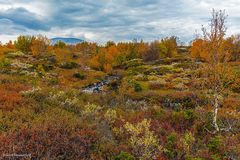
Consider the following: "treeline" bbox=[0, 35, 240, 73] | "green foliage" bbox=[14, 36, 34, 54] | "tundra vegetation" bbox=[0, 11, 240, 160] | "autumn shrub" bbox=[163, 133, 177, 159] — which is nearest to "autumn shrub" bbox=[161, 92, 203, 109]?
"tundra vegetation" bbox=[0, 11, 240, 160]

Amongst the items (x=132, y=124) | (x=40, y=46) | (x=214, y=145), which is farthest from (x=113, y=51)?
(x=214, y=145)

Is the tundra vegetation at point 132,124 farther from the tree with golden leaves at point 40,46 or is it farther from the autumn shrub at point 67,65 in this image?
the tree with golden leaves at point 40,46

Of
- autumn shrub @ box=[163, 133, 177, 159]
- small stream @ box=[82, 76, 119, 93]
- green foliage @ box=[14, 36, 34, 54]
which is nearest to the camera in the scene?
autumn shrub @ box=[163, 133, 177, 159]

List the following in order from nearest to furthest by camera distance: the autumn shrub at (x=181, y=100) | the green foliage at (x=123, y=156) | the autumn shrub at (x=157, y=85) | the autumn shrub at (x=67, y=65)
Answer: the green foliage at (x=123, y=156)
the autumn shrub at (x=181, y=100)
the autumn shrub at (x=157, y=85)
the autumn shrub at (x=67, y=65)

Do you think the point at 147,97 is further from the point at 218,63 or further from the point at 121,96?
the point at 218,63

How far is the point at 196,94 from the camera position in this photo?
24859 millimetres

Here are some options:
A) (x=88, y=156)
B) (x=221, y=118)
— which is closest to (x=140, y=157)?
(x=88, y=156)

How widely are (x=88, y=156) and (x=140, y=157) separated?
209cm

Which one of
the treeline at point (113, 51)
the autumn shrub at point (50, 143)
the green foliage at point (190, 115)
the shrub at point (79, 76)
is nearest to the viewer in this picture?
the autumn shrub at point (50, 143)

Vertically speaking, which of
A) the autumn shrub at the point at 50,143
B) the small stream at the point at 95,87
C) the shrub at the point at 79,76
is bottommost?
the small stream at the point at 95,87

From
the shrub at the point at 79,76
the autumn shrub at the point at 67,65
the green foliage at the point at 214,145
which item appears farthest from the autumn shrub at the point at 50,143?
the autumn shrub at the point at 67,65

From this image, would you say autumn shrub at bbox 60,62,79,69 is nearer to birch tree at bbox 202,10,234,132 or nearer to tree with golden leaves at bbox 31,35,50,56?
tree with golden leaves at bbox 31,35,50,56

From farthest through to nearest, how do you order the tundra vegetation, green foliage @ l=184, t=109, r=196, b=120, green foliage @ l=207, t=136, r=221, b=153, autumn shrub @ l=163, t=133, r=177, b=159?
green foliage @ l=184, t=109, r=196, b=120 < green foliage @ l=207, t=136, r=221, b=153 < autumn shrub @ l=163, t=133, r=177, b=159 < the tundra vegetation

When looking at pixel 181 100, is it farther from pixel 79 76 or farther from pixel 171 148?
pixel 79 76
